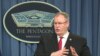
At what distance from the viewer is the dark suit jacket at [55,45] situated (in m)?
1.94

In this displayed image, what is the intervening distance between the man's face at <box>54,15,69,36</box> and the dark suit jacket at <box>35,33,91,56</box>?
0.09 metres

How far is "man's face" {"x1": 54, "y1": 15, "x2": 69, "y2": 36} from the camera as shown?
189 centimetres

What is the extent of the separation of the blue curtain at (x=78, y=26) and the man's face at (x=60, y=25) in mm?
877

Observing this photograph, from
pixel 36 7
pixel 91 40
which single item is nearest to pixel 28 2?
pixel 36 7

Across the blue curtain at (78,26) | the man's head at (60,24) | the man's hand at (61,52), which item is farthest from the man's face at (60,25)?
the blue curtain at (78,26)

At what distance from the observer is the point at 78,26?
282 cm

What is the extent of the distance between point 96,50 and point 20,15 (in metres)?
0.89

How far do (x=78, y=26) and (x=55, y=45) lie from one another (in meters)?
0.92

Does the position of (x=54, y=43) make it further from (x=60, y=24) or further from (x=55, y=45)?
(x=60, y=24)

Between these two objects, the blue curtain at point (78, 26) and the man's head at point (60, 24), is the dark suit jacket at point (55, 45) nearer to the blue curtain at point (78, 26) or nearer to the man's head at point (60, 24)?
the man's head at point (60, 24)

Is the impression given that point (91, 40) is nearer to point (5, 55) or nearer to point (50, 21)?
point (50, 21)

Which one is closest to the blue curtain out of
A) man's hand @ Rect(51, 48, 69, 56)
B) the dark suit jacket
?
the dark suit jacket

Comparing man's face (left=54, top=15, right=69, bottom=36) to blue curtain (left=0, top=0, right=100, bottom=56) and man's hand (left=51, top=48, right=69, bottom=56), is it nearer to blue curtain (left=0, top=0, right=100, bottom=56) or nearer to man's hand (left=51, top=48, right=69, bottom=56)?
man's hand (left=51, top=48, right=69, bottom=56)

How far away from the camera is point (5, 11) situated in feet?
8.95
